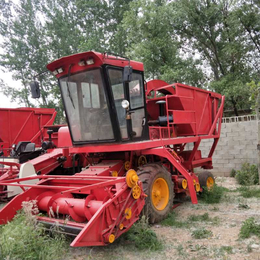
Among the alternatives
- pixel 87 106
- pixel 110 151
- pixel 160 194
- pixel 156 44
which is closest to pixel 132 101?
pixel 87 106

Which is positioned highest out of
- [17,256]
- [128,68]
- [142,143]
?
[128,68]

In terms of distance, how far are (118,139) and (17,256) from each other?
2453 millimetres

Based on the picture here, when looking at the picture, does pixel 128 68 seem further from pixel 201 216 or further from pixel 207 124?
pixel 207 124

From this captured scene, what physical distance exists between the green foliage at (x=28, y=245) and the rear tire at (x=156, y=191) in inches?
60.8

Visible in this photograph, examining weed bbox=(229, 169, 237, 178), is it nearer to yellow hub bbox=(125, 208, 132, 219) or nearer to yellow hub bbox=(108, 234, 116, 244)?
yellow hub bbox=(125, 208, 132, 219)

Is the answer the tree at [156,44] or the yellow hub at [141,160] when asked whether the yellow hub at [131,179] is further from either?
the tree at [156,44]

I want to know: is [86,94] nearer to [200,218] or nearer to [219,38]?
[200,218]

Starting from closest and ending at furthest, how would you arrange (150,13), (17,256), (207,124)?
(17,256) → (207,124) → (150,13)

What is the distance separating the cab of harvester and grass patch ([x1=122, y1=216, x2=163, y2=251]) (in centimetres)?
A: 159

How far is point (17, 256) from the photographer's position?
2.93 meters

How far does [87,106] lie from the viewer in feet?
16.6

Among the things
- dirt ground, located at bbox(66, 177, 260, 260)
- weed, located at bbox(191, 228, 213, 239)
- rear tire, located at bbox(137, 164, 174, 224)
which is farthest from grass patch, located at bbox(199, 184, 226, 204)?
weed, located at bbox(191, 228, 213, 239)

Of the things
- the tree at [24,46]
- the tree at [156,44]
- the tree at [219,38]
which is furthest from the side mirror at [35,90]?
the tree at [24,46]

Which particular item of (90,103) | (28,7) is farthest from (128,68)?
(28,7)
